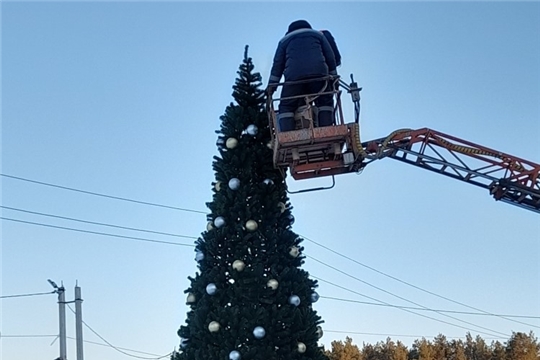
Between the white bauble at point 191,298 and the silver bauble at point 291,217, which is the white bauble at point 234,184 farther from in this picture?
the white bauble at point 191,298

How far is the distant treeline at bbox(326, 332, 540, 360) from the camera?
24250 millimetres

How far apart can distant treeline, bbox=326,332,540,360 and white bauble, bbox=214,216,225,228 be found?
17.4 m

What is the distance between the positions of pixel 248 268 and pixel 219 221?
1.81 feet

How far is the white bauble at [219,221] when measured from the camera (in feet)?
23.4

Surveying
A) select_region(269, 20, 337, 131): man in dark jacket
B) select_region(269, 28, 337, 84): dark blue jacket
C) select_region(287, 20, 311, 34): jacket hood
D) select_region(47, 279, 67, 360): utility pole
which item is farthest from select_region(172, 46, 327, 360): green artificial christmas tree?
select_region(47, 279, 67, 360): utility pole

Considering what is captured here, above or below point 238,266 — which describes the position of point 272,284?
below

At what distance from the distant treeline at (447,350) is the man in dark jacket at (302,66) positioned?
17128 millimetres

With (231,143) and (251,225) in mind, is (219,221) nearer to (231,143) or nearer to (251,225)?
(251,225)

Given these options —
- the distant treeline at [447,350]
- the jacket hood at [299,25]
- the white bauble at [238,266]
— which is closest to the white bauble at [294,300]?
the white bauble at [238,266]

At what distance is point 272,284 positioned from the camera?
689 cm

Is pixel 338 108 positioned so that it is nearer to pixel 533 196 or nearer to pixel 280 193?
pixel 280 193

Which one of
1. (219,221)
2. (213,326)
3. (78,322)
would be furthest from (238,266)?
(78,322)

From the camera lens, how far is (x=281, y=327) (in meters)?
6.85

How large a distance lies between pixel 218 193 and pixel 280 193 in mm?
645
